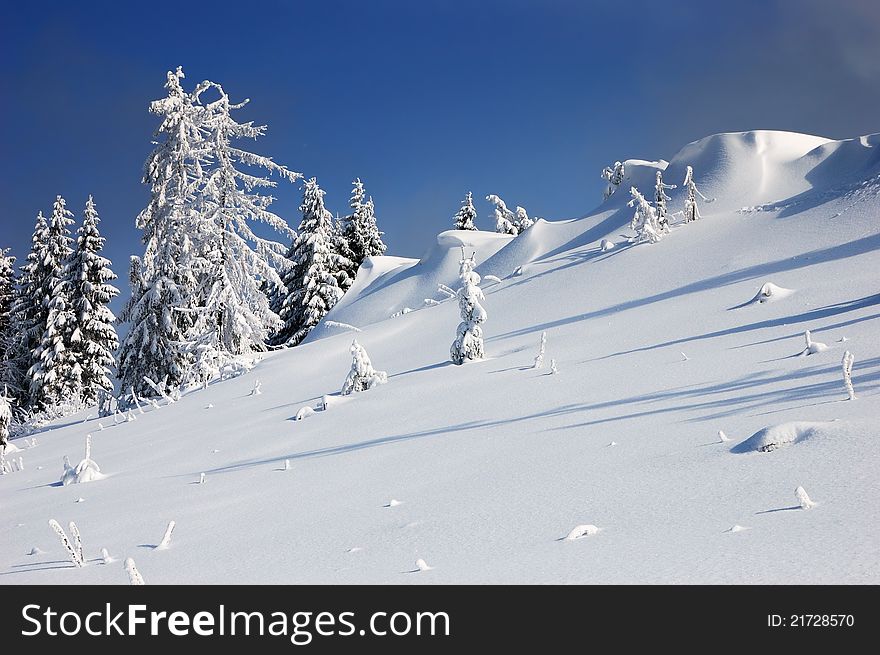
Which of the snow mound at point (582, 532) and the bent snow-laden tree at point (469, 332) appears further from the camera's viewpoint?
the bent snow-laden tree at point (469, 332)

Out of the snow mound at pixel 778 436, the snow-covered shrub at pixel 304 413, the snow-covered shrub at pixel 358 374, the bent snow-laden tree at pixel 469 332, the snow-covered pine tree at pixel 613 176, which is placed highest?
the snow-covered pine tree at pixel 613 176

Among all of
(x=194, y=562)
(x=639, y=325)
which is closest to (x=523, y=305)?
(x=639, y=325)

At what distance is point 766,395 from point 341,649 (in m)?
3.75

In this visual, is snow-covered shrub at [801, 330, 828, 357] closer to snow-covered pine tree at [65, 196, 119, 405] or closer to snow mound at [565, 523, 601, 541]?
snow mound at [565, 523, 601, 541]

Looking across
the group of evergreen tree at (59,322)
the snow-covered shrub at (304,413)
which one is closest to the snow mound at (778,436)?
the snow-covered shrub at (304,413)

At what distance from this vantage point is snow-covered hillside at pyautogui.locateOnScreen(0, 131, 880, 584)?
2.58 m

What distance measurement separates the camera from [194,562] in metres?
3.26

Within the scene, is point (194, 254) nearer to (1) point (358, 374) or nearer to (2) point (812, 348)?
(1) point (358, 374)

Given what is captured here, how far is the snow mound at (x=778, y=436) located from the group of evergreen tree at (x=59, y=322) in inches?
1143

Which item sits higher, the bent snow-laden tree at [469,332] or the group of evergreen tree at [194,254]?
the group of evergreen tree at [194,254]

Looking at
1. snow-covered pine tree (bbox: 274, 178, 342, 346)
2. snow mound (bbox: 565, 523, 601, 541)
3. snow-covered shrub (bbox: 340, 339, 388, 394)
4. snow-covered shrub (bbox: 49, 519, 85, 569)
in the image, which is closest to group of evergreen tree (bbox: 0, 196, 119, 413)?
snow-covered pine tree (bbox: 274, 178, 342, 346)

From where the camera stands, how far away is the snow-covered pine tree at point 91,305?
1117 inches

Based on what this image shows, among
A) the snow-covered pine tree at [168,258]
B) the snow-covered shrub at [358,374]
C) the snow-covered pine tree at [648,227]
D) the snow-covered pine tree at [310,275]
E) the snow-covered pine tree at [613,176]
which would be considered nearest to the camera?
the snow-covered shrub at [358,374]

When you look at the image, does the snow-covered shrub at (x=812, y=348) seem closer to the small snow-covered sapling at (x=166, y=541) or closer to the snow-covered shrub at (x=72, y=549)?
the small snow-covered sapling at (x=166, y=541)
